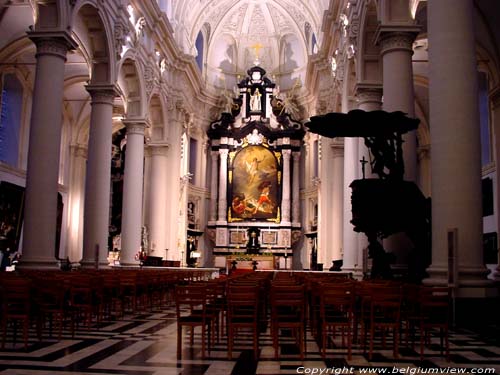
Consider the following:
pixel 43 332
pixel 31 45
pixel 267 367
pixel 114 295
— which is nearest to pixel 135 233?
pixel 31 45

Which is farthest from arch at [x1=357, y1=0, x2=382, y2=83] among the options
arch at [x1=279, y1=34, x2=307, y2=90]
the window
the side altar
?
arch at [x1=279, y1=34, x2=307, y2=90]

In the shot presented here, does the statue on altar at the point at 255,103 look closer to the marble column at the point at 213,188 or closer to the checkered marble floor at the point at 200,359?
the marble column at the point at 213,188

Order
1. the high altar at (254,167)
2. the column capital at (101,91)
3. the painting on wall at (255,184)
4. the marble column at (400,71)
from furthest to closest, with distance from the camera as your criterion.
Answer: the painting on wall at (255,184) → the high altar at (254,167) → the column capital at (101,91) → the marble column at (400,71)

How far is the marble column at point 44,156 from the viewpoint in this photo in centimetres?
1500

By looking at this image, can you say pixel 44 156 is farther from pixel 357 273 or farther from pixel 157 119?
pixel 157 119

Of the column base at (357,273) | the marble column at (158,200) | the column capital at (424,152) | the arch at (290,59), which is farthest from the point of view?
the arch at (290,59)

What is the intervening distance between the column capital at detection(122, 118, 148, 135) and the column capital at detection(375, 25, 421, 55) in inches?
538

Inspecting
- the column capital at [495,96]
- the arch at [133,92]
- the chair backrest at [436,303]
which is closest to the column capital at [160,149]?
the arch at [133,92]

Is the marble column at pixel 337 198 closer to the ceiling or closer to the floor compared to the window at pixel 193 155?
closer to the floor

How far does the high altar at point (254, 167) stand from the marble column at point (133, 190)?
13.5 metres

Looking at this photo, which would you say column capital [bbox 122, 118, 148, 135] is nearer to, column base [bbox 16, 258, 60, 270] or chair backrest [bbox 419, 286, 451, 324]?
column base [bbox 16, 258, 60, 270]

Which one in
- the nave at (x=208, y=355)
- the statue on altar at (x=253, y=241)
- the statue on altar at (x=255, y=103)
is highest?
the statue on altar at (x=255, y=103)

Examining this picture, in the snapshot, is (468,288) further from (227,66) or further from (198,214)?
(227,66)

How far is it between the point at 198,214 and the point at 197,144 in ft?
15.3
